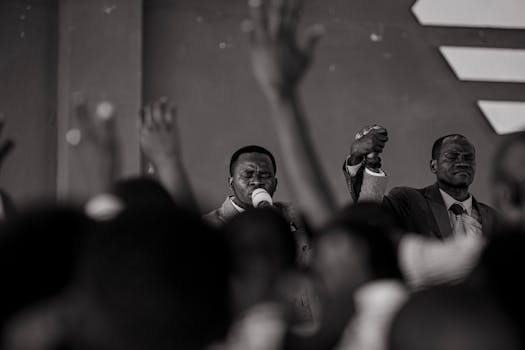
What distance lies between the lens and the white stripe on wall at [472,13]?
21.2ft

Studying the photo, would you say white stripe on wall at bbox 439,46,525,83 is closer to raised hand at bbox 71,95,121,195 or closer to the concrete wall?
the concrete wall

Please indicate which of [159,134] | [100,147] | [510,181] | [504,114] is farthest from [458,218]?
[510,181]

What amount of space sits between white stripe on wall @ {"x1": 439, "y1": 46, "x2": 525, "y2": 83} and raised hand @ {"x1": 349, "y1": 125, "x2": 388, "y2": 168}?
2.50 meters

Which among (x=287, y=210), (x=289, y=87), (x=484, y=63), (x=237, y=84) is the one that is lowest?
(x=289, y=87)

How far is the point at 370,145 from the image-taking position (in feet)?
13.4

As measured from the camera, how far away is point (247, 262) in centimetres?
171

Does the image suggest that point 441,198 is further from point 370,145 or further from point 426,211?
point 370,145

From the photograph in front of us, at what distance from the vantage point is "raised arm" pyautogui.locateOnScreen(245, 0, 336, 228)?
1995 millimetres

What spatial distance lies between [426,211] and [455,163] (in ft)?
1.28

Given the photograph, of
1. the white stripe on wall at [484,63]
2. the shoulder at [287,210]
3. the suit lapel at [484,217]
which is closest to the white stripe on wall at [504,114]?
the white stripe on wall at [484,63]

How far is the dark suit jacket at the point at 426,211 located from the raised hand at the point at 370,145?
175 mm

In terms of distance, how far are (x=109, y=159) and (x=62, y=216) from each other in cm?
107

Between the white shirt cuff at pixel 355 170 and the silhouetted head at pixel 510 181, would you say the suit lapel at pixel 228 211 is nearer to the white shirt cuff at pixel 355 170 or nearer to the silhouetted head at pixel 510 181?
the white shirt cuff at pixel 355 170

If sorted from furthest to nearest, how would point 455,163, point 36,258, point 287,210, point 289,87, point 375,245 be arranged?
point 455,163 < point 287,210 < point 289,87 < point 375,245 < point 36,258
